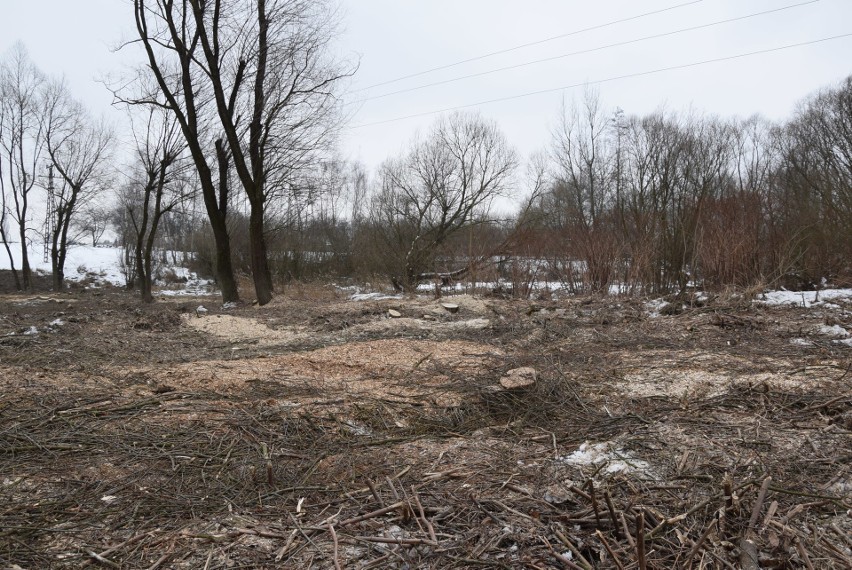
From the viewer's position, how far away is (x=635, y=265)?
10906 millimetres

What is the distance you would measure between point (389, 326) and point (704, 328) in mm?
4376

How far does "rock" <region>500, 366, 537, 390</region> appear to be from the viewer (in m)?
3.81

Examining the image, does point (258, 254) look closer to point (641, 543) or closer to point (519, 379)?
point (519, 379)

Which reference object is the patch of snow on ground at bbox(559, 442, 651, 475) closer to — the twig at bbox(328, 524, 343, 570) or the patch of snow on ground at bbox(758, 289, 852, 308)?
the twig at bbox(328, 524, 343, 570)

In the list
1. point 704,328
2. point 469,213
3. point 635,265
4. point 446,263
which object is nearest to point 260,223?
point 446,263

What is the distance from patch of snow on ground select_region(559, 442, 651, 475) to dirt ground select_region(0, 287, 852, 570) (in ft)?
0.04

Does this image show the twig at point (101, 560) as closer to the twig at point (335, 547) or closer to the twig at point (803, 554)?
the twig at point (335, 547)

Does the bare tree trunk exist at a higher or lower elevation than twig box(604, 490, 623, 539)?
higher

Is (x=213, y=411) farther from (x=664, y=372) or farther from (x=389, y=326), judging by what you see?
(x=389, y=326)

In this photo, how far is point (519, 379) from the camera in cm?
386

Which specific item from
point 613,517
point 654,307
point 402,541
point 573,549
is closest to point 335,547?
point 402,541

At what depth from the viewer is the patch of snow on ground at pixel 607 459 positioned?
248 centimetres

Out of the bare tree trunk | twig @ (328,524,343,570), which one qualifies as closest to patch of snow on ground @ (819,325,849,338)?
twig @ (328,524,343,570)

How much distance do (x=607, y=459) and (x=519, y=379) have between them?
4.32ft
